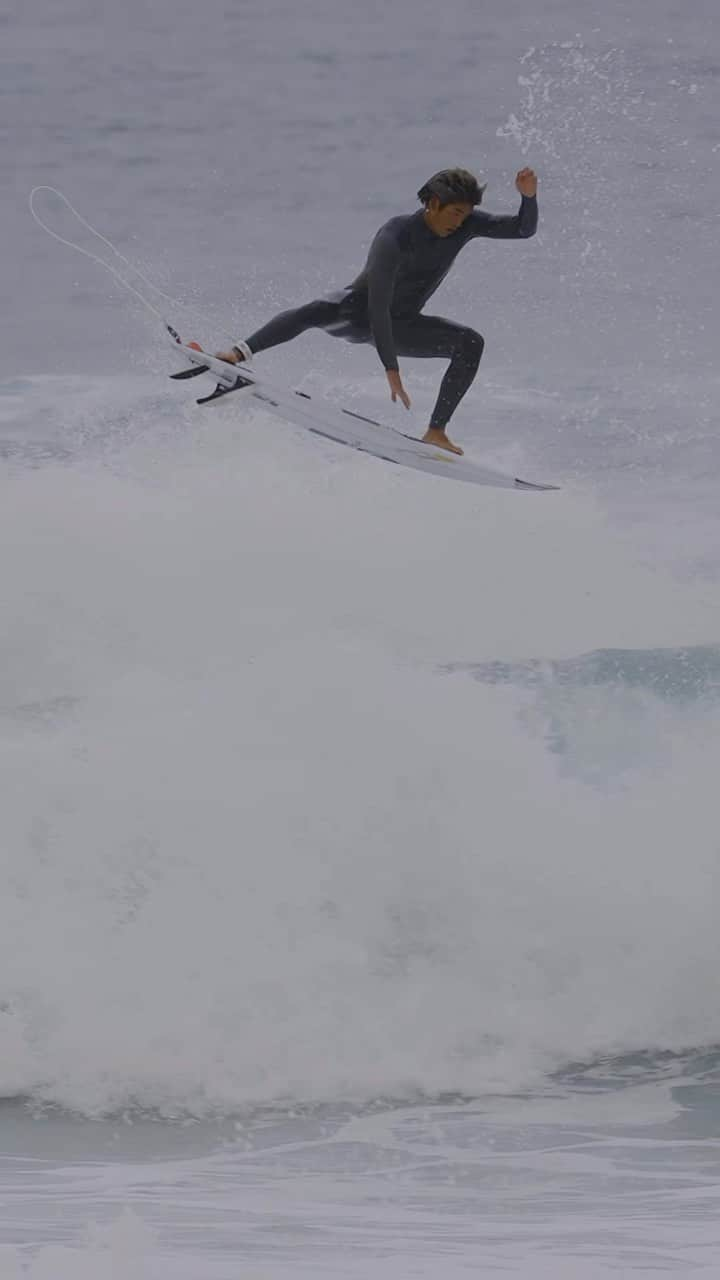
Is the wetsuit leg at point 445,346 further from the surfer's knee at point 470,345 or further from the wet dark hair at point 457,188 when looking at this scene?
the wet dark hair at point 457,188

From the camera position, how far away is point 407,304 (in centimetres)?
657

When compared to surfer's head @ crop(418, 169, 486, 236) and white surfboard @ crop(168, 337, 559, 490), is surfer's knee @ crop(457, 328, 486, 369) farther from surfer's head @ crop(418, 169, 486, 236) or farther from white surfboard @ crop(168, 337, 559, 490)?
surfer's head @ crop(418, 169, 486, 236)

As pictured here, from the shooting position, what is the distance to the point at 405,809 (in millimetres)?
8820

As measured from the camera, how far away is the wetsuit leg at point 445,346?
22.0 ft

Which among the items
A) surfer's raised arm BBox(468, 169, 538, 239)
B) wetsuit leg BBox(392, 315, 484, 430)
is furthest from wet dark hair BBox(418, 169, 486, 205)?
wetsuit leg BBox(392, 315, 484, 430)

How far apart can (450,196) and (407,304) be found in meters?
0.54

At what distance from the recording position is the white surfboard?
22.2ft

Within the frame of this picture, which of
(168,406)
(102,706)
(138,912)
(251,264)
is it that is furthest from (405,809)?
(251,264)

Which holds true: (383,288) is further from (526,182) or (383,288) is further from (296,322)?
(526,182)

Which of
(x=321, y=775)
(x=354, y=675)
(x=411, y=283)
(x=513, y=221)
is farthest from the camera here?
(x=354, y=675)

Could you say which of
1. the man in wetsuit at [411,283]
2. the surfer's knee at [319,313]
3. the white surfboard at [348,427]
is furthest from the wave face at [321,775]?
the surfer's knee at [319,313]

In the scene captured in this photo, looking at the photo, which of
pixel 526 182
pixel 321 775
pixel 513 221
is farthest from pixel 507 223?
pixel 321 775

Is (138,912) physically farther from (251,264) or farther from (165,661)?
(251,264)

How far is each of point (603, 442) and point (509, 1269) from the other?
7.04 metres
